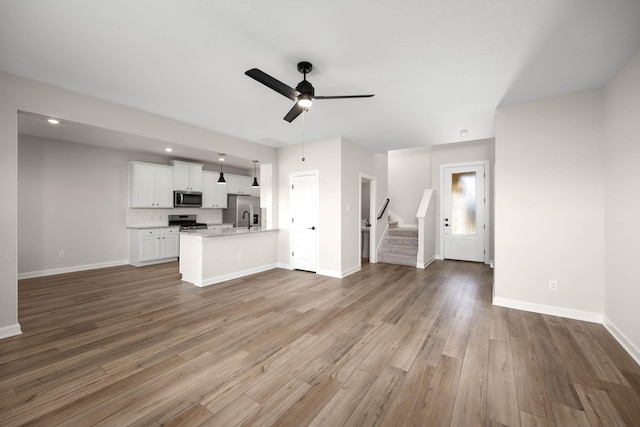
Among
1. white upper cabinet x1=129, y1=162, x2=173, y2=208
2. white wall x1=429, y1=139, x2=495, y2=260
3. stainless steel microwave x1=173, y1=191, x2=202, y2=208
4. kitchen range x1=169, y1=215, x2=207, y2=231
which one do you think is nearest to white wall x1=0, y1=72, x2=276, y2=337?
white upper cabinet x1=129, y1=162, x2=173, y2=208

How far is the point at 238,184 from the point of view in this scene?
814 cm

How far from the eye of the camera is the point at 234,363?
2.21m

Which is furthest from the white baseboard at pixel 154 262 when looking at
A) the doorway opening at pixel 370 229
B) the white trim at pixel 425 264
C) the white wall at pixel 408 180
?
the white wall at pixel 408 180

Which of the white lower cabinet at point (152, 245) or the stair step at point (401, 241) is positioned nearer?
the white lower cabinet at point (152, 245)

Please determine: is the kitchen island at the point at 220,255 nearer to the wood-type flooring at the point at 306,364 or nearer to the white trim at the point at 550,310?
the wood-type flooring at the point at 306,364

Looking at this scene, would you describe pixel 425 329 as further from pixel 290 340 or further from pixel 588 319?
pixel 588 319

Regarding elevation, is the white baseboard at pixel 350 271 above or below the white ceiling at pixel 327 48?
below

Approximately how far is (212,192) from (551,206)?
24.0 feet

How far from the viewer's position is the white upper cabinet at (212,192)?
23.9ft

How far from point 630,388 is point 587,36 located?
8.83 ft

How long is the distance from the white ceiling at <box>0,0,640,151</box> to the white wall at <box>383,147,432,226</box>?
427 centimetres

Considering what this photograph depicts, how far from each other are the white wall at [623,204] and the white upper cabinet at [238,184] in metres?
7.74

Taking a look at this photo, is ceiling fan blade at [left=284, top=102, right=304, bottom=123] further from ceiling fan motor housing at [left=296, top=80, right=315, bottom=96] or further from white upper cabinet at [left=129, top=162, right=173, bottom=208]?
white upper cabinet at [left=129, top=162, right=173, bottom=208]

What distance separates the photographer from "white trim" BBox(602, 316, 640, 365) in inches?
89.0
